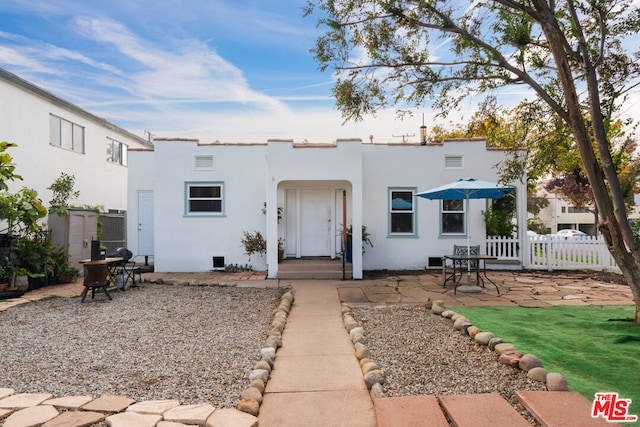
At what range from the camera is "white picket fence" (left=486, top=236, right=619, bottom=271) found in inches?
470

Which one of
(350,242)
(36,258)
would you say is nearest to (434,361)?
(350,242)

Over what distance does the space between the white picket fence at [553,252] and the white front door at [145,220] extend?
34.0 ft

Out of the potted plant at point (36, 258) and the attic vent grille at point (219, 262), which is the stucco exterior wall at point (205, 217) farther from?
the potted plant at point (36, 258)

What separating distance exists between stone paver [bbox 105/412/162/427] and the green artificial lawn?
3544mm

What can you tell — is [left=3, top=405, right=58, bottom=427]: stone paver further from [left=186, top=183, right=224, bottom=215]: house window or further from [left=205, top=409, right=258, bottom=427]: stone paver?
[left=186, top=183, right=224, bottom=215]: house window

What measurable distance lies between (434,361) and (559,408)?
1.43 metres

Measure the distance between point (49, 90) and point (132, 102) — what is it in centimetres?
275

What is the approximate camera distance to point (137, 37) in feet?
34.1

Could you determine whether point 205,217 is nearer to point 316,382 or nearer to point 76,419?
point 316,382

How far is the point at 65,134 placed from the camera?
1494 centimetres

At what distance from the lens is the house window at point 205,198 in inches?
475

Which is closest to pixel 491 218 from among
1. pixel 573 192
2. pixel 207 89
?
pixel 207 89

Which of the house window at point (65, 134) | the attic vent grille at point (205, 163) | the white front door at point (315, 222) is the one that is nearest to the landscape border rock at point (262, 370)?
the white front door at point (315, 222)

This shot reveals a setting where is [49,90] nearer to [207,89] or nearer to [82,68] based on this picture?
[82,68]
